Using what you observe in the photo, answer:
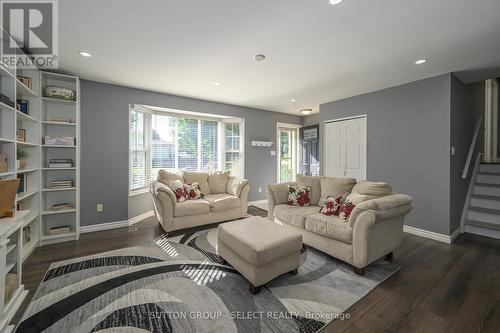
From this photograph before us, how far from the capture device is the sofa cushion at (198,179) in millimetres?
4161

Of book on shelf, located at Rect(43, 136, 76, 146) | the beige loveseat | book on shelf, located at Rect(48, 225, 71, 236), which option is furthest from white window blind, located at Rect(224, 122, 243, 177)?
book on shelf, located at Rect(48, 225, 71, 236)

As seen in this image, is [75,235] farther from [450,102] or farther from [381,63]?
[450,102]

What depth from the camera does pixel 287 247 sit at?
206 centimetres

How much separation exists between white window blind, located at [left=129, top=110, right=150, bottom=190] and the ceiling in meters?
0.77

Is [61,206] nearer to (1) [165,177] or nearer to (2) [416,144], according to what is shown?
(1) [165,177]

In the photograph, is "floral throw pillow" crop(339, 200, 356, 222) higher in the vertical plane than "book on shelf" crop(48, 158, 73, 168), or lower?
lower

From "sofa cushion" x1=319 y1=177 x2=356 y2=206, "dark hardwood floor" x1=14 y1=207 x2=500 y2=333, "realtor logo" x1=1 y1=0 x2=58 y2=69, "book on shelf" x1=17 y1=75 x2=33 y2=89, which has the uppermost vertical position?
"realtor logo" x1=1 y1=0 x2=58 y2=69

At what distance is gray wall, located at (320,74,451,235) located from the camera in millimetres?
3266

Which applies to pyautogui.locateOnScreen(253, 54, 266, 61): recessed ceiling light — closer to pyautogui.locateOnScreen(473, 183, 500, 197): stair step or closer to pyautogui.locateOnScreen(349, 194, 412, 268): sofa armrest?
pyautogui.locateOnScreen(349, 194, 412, 268): sofa armrest

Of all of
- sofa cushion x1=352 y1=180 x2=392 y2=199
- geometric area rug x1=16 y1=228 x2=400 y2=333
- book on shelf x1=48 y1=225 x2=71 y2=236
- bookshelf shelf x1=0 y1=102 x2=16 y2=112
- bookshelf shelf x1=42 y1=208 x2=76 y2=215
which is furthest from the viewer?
book on shelf x1=48 y1=225 x2=71 y2=236

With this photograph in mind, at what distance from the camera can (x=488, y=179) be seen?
4031 mm

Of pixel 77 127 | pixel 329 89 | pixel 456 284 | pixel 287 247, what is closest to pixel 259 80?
pixel 329 89

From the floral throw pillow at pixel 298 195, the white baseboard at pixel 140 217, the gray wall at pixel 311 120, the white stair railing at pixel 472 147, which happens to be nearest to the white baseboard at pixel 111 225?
the white baseboard at pixel 140 217

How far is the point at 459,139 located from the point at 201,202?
14.5 feet
